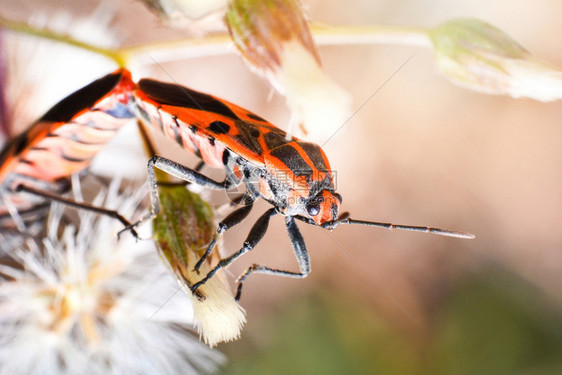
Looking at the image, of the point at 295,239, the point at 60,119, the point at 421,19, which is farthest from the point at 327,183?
the point at 421,19

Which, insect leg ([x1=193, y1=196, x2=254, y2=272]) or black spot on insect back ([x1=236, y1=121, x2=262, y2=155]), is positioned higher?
black spot on insect back ([x1=236, y1=121, x2=262, y2=155])

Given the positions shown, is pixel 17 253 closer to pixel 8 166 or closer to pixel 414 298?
pixel 8 166

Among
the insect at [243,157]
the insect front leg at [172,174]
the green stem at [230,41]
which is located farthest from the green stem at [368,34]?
the insect front leg at [172,174]

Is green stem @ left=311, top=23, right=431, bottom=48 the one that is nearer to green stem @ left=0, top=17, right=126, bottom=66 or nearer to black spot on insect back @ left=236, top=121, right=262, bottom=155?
black spot on insect back @ left=236, top=121, right=262, bottom=155

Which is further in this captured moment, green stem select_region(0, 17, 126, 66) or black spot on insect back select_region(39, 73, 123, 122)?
green stem select_region(0, 17, 126, 66)

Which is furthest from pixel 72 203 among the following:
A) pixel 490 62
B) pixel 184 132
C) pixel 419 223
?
pixel 419 223

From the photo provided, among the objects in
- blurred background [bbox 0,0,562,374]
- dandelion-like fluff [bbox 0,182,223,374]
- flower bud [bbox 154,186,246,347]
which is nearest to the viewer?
flower bud [bbox 154,186,246,347]

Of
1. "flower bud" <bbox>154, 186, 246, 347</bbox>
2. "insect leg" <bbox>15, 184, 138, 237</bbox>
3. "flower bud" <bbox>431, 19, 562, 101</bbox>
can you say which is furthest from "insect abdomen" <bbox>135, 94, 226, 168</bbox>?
"flower bud" <bbox>431, 19, 562, 101</bbox>

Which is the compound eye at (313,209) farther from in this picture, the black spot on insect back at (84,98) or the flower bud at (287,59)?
the black spot on insect back at (84,98)

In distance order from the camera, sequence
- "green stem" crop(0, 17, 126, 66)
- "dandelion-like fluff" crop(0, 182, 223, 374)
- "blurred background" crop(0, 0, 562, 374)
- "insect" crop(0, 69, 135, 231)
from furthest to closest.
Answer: "blurred background" crop(0, 0, 562, 374) → "dandelion-like fluff" crop(0, 182, 223, 374) → "green stem" crop(0, 17, 126, 66) → "insect" crop(0, 69, 135, 231)
